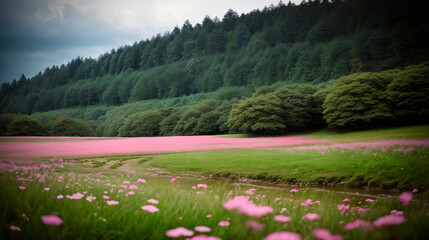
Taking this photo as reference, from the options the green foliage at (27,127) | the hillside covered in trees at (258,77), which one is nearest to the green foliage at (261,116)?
the hillside covered in trees at (258,77)

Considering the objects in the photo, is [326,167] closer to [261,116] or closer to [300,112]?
[261,116]

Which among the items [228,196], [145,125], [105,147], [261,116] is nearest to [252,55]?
[145,125]

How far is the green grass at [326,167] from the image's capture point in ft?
46.1

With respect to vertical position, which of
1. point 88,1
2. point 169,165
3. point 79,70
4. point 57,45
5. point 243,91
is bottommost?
point 169,165

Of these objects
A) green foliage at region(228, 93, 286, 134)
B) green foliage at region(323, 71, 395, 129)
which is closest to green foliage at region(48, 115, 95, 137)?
green foliage at region(228, 93, 286, 134)

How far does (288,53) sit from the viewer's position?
364ft

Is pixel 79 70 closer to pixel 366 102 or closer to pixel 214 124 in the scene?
pixel 214 124

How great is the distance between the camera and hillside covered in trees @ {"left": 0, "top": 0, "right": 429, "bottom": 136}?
48.8 metres

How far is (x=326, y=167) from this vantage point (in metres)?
17.5

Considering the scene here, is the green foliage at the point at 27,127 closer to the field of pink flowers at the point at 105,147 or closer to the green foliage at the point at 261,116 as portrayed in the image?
the field of pink flowers at the point at 105,147

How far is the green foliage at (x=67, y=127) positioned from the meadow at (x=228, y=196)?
222ft

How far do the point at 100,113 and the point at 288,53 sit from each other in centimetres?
10609

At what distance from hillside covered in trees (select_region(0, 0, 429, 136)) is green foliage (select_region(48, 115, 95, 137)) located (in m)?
0.90

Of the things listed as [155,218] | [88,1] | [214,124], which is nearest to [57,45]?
[88,1]
